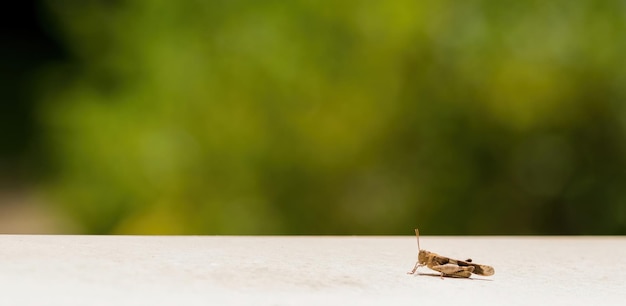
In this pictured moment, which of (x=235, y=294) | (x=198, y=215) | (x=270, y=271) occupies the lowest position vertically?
(x=235, y=294)

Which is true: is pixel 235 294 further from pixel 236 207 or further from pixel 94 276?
pixel 236 207

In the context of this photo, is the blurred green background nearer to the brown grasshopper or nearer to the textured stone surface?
the textured stone surface

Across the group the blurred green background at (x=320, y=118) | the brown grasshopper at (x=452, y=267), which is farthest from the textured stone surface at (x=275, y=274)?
the blurred green background at (x=320, y=118)

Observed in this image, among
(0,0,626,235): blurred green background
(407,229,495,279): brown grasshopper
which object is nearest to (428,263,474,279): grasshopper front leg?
(407,229,495,279): brown grasshopper

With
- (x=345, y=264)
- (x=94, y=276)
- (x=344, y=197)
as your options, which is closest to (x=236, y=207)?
(x=344, y=197)

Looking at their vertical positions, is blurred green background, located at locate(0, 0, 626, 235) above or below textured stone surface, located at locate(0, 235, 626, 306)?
above

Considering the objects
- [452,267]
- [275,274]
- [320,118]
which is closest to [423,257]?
[452,267]

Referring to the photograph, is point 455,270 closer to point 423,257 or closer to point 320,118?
point 423,257
